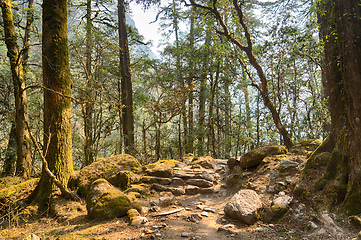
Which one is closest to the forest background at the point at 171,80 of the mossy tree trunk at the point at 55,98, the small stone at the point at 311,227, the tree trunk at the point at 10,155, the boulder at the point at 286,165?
the tree trunk at the point at 10,155

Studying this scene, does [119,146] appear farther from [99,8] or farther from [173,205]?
[99,8]

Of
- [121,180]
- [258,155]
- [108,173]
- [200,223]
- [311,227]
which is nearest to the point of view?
[311,227]

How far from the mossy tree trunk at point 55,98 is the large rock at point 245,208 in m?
4.52

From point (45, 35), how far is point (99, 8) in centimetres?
762

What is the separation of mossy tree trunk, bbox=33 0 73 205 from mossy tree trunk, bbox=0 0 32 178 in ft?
1.94

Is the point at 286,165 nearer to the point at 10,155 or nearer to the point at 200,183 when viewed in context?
the point at 200,183

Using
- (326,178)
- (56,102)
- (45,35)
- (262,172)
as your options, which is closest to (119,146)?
(56,102)

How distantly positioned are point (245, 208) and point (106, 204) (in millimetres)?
2909

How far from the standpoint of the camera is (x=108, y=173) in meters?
6.14

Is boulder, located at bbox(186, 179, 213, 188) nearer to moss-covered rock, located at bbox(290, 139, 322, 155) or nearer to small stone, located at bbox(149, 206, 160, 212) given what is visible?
small stone, located at bbox(149, 206, 160, 212)

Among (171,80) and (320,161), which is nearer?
(320,161)

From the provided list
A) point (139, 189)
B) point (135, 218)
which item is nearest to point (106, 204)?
point (135, 218)

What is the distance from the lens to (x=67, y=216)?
4.61 metres

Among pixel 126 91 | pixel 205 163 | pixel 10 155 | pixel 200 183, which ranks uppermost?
pixel 126 91
